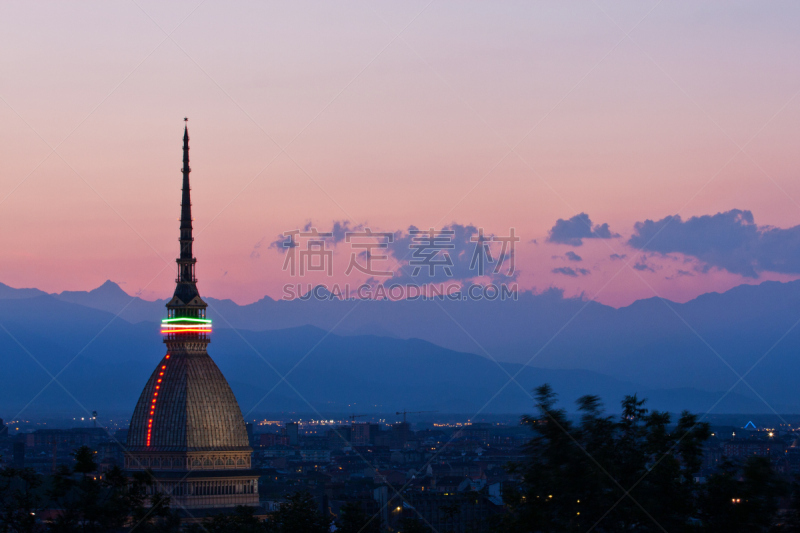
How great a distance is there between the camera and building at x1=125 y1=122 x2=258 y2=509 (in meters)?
97.4

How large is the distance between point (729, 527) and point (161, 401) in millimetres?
64381

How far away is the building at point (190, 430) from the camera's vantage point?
320 ft

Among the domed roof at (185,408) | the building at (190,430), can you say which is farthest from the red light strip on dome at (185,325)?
the domed roof at (185,408)

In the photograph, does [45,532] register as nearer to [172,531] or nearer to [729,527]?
[172,531]

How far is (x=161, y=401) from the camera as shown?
9844 centimetres

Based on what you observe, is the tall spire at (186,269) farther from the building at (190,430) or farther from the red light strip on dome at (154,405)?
the red light strip on dome at (154,405)

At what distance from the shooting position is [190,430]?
321ft

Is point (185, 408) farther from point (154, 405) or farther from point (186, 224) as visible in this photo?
point (186, 224)

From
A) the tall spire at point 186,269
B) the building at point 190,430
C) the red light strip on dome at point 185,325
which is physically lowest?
the building at point 190,430

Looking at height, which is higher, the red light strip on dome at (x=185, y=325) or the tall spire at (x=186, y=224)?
the tall spire at (x=186, y=224)

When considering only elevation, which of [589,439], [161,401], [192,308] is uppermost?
[192,308]

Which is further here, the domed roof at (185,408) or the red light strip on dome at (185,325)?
the red light strip on dome at (185,325)

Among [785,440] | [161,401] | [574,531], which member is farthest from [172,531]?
[785,440]

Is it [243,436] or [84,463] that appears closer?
[84,463]
